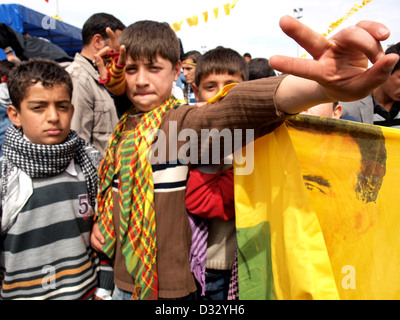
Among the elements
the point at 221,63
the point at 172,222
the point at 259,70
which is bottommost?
the point at 172,222

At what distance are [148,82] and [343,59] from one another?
33.5 inches

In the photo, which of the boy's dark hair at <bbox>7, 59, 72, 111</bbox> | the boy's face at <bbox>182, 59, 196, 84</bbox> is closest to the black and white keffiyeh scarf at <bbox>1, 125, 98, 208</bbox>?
the boy's dark hair at <bbox>7, 59, 72, 111</bbox>

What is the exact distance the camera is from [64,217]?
1.26 metres

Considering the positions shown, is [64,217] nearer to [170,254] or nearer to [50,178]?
[50,178]

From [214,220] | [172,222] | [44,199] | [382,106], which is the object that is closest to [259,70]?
[382,106]

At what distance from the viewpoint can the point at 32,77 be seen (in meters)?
1.34

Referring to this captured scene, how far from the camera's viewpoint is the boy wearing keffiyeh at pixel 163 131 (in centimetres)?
72

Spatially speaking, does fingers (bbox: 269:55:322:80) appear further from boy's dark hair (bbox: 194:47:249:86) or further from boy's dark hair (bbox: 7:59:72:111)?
boy's dark hair (bbox: 194:47:249:86)

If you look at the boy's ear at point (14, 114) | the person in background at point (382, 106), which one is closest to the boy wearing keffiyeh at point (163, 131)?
the boy's ear at point (14, 114)

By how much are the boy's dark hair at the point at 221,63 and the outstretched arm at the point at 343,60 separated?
4.24ft

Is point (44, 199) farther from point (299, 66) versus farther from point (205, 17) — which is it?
point (205, 17)

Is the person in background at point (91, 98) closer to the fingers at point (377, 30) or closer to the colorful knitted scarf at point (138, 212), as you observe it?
the colorful knitted scarf at point (138, 212)

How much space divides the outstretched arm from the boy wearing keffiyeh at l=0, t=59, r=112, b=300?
3.58 feet

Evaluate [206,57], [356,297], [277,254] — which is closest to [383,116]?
[206,57]
